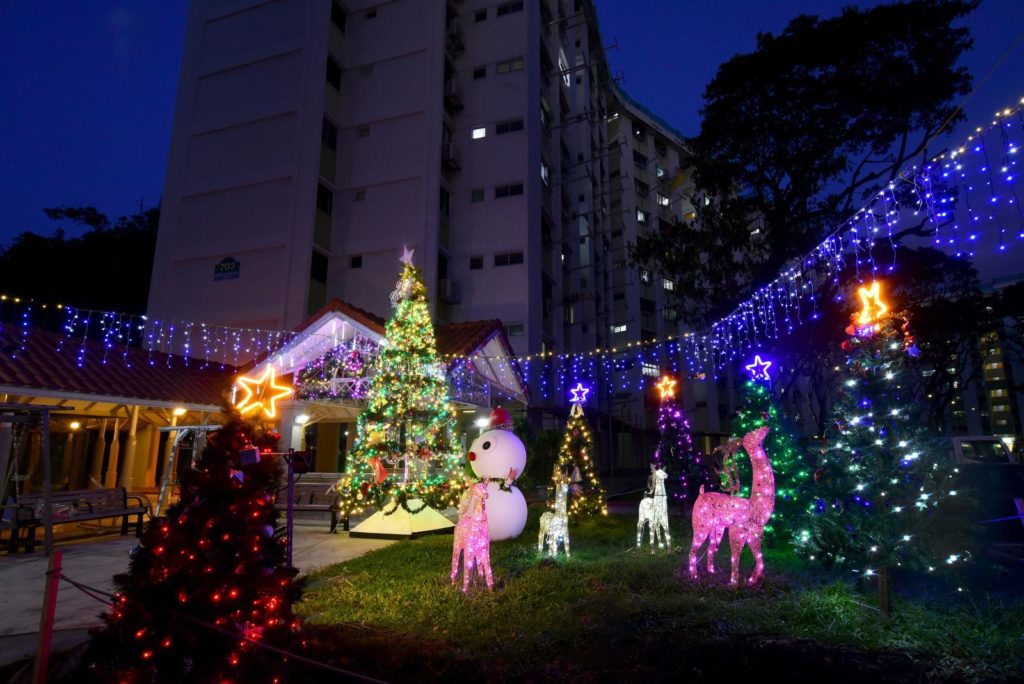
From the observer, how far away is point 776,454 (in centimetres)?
969

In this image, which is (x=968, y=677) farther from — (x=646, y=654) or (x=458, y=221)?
(x=458, y=221)

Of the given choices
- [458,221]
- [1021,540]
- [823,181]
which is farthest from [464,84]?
[1021,540]

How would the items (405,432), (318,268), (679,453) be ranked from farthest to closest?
(318,268)
(679,453)
(405,432)

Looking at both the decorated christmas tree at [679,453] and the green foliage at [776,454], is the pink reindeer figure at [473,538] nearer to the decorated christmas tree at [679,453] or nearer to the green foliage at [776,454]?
the green foliage at [776,454]

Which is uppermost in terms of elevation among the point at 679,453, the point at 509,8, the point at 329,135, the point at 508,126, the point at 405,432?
the point at 509,8

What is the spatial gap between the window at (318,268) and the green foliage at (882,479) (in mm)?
20873

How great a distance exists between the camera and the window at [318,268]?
23.6 m

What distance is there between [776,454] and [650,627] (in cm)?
564

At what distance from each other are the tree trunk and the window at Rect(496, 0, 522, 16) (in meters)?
28.1

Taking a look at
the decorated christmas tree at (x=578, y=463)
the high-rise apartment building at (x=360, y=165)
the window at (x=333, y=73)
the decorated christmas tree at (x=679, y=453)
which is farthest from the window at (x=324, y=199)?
the decorated christmas tree at (x=679, y=453)

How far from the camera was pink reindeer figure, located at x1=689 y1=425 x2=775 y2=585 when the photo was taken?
6387 mm

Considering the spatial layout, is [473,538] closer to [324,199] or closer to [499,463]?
[499,463]

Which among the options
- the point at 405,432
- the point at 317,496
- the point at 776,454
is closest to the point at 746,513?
the point at 776,454

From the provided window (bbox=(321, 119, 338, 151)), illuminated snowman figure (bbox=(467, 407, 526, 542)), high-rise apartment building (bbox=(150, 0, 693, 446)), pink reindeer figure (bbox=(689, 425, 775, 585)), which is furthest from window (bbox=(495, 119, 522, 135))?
pink reindeer figure (bbox=(689, 425, 775, 585))
